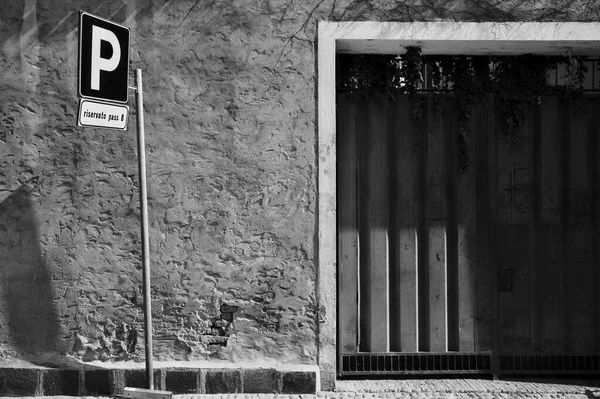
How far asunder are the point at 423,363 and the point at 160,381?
86.6 inches

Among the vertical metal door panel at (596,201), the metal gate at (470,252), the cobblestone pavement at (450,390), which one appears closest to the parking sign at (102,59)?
the metal gate at (470,252)

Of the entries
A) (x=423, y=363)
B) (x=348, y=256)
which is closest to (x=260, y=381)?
(x=348, y=256)

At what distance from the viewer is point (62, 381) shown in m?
6.45

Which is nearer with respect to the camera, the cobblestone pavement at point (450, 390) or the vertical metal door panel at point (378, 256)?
the cobblestone pavement at point (450, 390)

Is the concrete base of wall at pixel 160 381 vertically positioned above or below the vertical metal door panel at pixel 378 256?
below

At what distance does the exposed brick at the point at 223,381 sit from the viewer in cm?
645

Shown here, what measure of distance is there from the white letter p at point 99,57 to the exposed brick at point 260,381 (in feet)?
8.33

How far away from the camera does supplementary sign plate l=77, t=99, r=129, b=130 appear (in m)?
5.41

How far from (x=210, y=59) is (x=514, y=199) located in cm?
280

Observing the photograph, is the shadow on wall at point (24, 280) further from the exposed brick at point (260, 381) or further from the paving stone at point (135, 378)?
the exposed brick at point (260, 381)

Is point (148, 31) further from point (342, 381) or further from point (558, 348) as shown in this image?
point (558, 348)

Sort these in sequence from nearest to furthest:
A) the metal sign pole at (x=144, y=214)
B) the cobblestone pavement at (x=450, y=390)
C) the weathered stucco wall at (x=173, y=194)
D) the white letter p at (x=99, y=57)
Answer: the white letter p at (x=99, y=57) < the metal sign pole at (x=144, y=214) < the cobblestone pavement at (x=450, y=390) < the weathered stucco wall at (x=173, y=194)

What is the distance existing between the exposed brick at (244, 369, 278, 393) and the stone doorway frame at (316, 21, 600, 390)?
15.6 inches

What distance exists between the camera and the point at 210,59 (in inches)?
259
